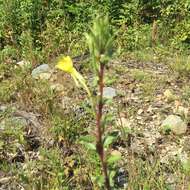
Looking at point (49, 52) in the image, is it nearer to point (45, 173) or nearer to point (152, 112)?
point (152, 112)

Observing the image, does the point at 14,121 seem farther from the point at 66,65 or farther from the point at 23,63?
the point at 66,65

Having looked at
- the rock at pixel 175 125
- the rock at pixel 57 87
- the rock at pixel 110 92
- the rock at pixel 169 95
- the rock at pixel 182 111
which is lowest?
the rock at pixel 175 125

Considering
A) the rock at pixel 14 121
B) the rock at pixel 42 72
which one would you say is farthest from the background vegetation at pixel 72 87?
the rock at pixel 42 72

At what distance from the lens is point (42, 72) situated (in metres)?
5.62

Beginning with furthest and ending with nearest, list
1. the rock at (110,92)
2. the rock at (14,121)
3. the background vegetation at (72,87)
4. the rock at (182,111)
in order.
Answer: the rock at (110,92) → the rock at (182,111) → the rock at (14,121) → the background vegetation at (72,87)

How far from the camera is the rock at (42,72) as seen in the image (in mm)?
5516

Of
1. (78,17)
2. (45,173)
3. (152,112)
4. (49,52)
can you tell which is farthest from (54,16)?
(45,173)

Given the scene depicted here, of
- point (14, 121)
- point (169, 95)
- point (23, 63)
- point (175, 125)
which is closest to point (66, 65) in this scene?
point (14, 121)

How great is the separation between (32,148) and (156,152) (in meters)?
1.07

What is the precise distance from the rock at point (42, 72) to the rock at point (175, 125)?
1608 millimetres

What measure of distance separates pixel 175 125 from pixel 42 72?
1.83m

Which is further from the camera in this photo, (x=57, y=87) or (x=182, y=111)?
(x=57, y=87)

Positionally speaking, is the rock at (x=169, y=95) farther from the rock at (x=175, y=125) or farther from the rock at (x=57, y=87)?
the rock at (x=57, y=87)

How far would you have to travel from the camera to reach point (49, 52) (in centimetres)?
632
